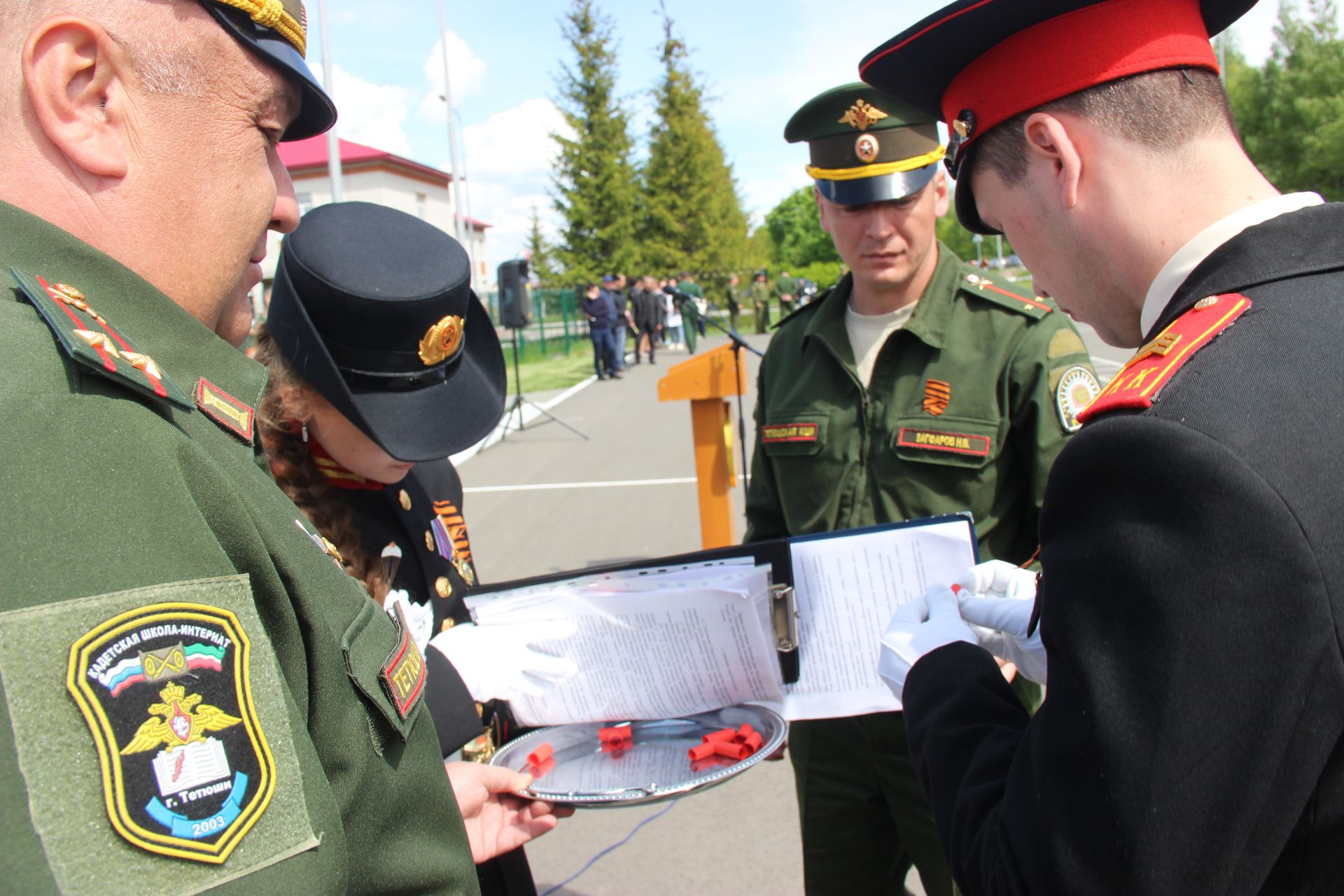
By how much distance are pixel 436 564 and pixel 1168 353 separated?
151 cm

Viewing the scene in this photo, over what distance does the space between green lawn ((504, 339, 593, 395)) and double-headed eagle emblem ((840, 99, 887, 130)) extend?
1277 centimetres

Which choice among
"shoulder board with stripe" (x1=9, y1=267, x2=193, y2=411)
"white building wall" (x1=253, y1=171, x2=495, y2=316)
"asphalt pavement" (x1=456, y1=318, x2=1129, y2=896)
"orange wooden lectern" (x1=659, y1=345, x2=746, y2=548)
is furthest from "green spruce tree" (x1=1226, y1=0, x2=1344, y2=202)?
"shoulder board with stripe" (x1=9, y1=267, x2=193, y2=411)

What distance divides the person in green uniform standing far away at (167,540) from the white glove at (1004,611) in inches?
37.4

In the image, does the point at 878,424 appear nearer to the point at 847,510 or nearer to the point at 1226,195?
the point at 847,510

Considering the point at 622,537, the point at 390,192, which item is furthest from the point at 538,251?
the point at 622,537

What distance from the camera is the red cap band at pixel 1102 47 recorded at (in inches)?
44.1

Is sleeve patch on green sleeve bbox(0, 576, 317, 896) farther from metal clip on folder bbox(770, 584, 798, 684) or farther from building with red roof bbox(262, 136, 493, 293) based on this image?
building with red roof bbox(262, 136, 493, 293)

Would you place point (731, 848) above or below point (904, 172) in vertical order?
below

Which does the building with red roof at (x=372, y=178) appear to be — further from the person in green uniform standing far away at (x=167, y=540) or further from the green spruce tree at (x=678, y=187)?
the person in green uniform standing far away at (x=167, y=540)

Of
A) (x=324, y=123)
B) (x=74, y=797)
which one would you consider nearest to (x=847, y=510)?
(x=324, y=123)

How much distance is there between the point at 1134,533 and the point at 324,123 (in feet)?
3.96

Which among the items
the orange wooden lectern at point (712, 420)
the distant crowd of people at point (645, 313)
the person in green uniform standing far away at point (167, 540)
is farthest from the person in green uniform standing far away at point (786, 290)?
the person in green uniform standing far away at point (167, 540)

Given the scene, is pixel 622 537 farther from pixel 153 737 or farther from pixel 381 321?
pixel 153 737

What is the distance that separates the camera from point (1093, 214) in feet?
3.73
